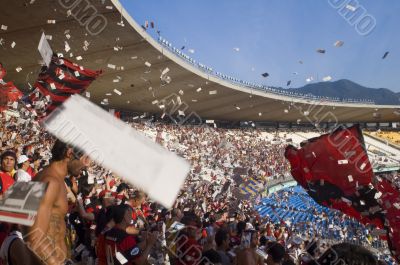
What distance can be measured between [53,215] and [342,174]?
23.1 ft

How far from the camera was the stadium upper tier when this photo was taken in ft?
55.4

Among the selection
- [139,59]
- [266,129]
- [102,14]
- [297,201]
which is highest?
[102,14]

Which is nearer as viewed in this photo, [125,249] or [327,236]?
[125,249]

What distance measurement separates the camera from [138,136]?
6336 millimetres

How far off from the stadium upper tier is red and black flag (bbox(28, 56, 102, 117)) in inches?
253

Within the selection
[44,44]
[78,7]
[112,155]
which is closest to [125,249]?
[112,155]

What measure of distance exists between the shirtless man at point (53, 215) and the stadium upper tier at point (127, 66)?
14027 millimetres

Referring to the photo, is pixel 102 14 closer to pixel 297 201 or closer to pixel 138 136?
pixel 138 136

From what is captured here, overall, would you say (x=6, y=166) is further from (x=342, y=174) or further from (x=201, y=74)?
(x=201, y=74)

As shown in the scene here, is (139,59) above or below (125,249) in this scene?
below

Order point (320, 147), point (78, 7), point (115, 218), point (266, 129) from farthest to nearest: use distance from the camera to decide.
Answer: point (266, 129) → point (78, 7) → point (320, 147) → point (115, 218)

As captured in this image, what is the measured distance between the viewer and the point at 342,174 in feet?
27.9

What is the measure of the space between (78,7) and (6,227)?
48.1ft

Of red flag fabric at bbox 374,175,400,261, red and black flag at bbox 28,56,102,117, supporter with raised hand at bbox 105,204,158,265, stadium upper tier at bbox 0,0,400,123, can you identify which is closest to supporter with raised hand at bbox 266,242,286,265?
supporter with raised hand at bbox 105,204,158,265
